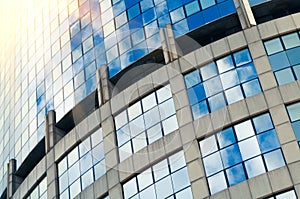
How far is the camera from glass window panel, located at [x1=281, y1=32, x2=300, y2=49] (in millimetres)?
40750

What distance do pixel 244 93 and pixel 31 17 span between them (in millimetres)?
27651

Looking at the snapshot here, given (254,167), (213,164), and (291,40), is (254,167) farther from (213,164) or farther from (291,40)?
(291,40)

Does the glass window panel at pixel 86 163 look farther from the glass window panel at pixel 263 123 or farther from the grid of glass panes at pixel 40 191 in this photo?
the glass window panel at pixel 263 123

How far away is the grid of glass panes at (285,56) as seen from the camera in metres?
39.2

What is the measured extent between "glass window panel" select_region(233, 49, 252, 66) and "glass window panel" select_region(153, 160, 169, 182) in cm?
826

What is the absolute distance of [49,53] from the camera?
54188 millimetres

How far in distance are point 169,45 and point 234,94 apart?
673cm

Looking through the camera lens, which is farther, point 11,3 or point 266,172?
point 11,3

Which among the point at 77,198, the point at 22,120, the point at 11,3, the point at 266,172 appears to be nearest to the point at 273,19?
the point at 266,172

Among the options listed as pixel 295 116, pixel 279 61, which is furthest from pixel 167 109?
pixel 295 116

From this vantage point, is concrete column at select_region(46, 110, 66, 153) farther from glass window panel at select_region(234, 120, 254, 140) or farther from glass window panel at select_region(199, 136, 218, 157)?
glass window panel at select_region(234, 120, 254, 140)

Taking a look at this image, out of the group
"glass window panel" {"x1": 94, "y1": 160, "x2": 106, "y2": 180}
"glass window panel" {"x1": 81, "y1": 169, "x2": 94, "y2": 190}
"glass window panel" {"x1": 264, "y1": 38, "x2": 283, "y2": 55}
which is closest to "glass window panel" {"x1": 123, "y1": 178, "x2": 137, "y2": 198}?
"glass window panel" {"x1": 94, "y1": 160, "x2": 106, "y2": 180}

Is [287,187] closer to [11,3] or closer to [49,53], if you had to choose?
[49,53]

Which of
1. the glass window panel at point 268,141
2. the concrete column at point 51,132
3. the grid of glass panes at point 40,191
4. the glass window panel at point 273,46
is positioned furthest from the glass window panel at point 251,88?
the grid of glass panes at point 40,191
